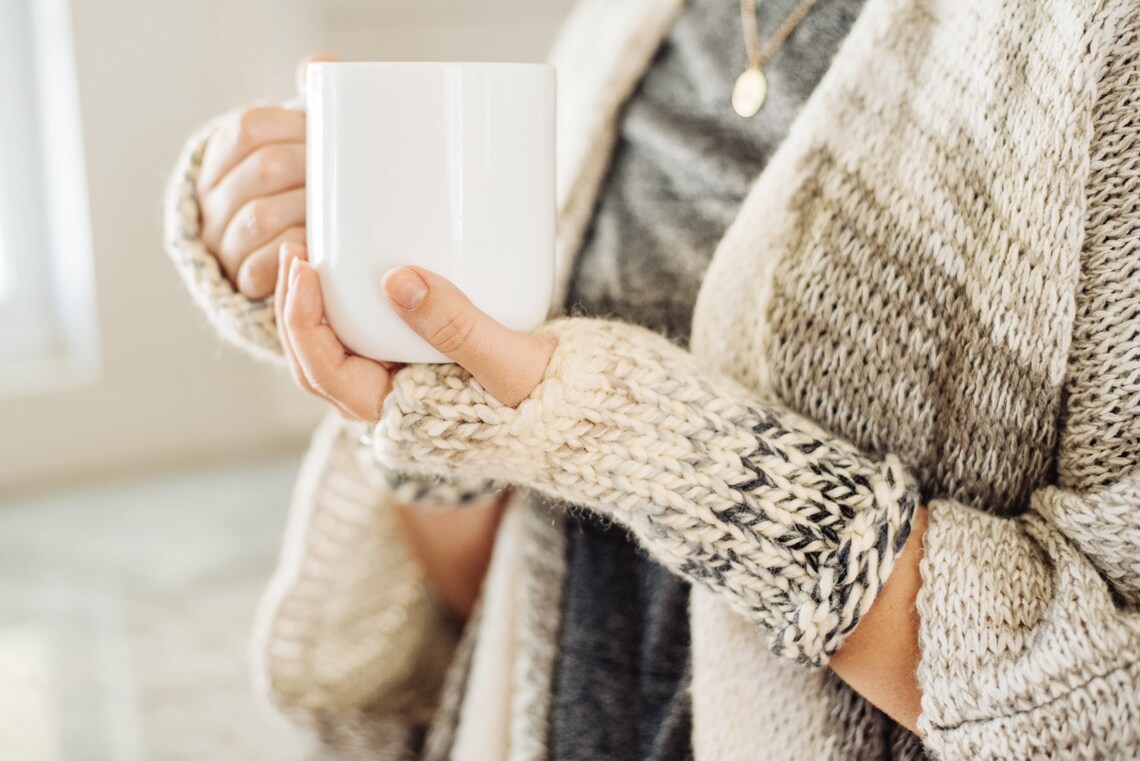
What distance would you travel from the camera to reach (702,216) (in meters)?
0.64

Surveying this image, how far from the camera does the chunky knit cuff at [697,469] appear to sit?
0.46m

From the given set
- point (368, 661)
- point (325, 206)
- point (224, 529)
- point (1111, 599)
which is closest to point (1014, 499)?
point (1111, 599)

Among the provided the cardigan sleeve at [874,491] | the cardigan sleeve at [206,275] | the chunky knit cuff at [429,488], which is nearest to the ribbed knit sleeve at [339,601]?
the chunky knit cuff at [429,488]

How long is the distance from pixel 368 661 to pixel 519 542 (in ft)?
0.54

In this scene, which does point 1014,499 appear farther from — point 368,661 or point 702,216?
point 368,661

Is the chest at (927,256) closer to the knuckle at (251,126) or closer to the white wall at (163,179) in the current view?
the knuckle at (251,126)

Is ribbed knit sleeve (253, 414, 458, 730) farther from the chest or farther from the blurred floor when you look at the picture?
the chest

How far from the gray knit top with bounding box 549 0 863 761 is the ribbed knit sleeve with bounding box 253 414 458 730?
0.15 meters

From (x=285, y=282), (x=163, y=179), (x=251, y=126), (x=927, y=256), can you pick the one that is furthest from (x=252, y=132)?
(x=163, y=179)

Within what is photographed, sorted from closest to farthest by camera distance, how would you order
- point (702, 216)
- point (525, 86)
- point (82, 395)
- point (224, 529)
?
1. point (525, 86)
2. point (702, 216)
3. point (224, 529)
4. point (82, 395)

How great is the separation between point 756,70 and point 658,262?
134mm

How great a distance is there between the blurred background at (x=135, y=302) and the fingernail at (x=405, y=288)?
0.58 meters

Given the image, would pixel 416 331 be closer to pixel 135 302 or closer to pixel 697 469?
pixel 697 469

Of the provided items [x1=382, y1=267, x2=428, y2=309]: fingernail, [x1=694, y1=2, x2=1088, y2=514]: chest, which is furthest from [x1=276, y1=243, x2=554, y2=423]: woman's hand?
[x1=694, y1=2, x2=1088, y2=514]: chest
